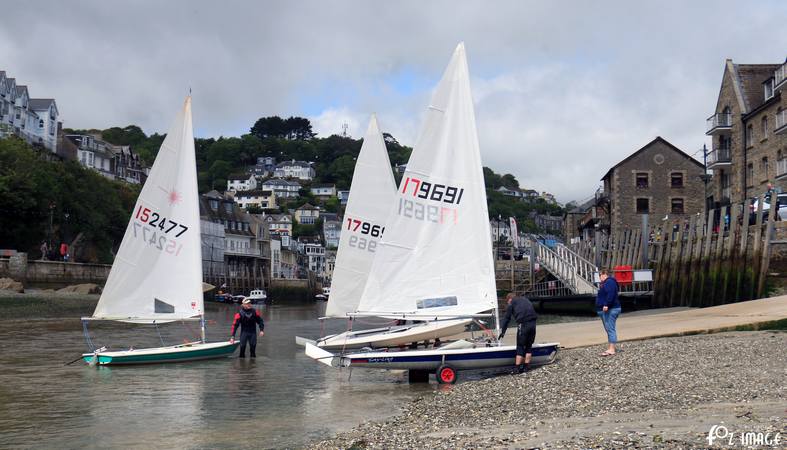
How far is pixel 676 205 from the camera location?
68.5 metres

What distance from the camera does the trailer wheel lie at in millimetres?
16484

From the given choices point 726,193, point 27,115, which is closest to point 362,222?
point 726,193

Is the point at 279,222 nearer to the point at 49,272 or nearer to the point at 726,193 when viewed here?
the point at 49,272

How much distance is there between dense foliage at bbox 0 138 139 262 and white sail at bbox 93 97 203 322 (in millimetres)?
46415

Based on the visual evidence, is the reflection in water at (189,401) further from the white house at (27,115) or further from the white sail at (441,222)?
the white house at (27,115)

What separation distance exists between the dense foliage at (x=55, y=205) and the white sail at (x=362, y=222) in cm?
4785

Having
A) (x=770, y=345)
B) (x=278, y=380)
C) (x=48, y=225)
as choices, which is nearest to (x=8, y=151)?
(x=48, y=225)

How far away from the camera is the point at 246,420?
43.9 ft

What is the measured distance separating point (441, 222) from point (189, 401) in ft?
23.7

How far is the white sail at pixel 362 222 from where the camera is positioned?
2527cm

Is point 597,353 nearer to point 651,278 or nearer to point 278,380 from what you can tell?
point 278,380

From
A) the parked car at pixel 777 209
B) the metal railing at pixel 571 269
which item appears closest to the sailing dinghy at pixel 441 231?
the parked car at pixel 777 209

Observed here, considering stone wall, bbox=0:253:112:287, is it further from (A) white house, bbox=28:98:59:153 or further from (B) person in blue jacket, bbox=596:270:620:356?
(B) person in blue jacket, bbox=596:270:620:356

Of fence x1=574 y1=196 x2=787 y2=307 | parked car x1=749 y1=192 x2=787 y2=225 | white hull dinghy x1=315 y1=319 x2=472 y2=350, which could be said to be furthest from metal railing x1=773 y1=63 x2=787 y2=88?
white hull dinghy x1=315 y1=319 x2=472 y2=350
